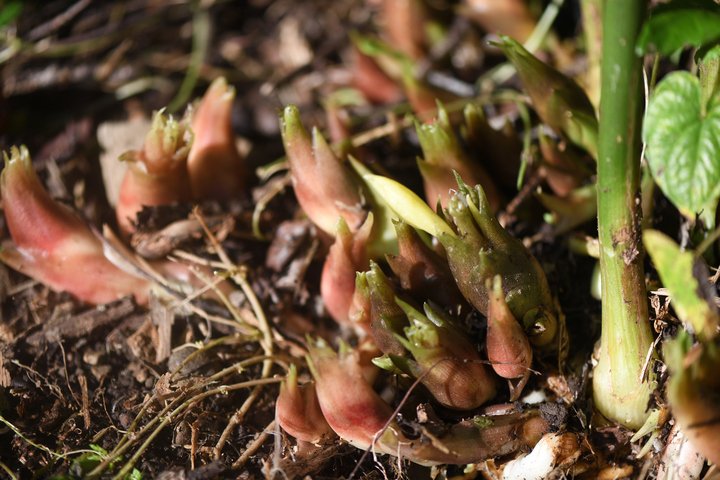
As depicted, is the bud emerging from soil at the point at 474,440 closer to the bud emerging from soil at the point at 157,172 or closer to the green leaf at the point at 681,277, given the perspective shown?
the green leaf at the point at 681,277

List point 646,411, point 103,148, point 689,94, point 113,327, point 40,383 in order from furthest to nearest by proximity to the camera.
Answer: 1. point 103,148
2. point 113,327
3. point 40,383
4. point 646,411
5. point 689,94

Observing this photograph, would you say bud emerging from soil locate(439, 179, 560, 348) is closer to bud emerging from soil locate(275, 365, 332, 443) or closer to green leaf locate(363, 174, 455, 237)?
green leaf locate(363, 174, 455, 237)

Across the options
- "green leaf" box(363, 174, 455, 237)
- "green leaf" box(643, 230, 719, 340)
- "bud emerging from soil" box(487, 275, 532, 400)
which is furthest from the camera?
"green leaf" box(363, 174, 455, 237)

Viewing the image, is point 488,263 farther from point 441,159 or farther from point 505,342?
point 441,159

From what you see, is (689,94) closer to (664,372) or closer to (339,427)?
(664,372)

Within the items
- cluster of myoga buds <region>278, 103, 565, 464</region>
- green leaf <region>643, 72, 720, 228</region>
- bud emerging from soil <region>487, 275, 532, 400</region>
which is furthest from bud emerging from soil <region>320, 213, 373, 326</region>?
green leaf <region>643, 72, 720, 228</region>

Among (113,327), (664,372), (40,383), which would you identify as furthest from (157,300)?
(664,372)
